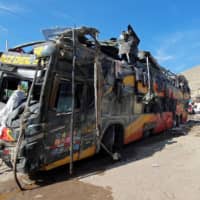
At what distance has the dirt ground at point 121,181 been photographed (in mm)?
4012

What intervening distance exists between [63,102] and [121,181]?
2.06 meters

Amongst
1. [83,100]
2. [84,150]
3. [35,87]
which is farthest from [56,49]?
[84,150]

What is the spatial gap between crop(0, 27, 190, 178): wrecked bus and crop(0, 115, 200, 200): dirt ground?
0.44m

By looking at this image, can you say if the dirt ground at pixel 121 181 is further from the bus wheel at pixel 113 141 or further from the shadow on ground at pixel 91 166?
the bus wheel at pixel 113 141

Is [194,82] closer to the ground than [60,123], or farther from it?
farther from it

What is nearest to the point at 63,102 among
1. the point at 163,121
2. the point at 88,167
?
the point at 88,167

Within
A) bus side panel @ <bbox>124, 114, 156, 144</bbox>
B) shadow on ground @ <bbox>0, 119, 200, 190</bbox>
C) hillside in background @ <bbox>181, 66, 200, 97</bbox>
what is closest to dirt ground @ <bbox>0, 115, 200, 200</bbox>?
shadow on ground @ <bbox>0, 119, 200, 190</bbox>

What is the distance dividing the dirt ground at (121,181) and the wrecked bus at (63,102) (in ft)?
1.45

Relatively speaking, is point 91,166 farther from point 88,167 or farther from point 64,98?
point 64,98

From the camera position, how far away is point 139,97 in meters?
7.79

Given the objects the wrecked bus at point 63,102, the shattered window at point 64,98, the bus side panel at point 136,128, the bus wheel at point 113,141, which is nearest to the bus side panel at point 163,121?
the bus side panel at point 136,128

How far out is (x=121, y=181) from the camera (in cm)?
463

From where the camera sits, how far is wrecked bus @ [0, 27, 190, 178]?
14.0 ft

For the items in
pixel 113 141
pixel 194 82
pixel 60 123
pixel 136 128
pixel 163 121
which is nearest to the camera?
pixel 60 123
